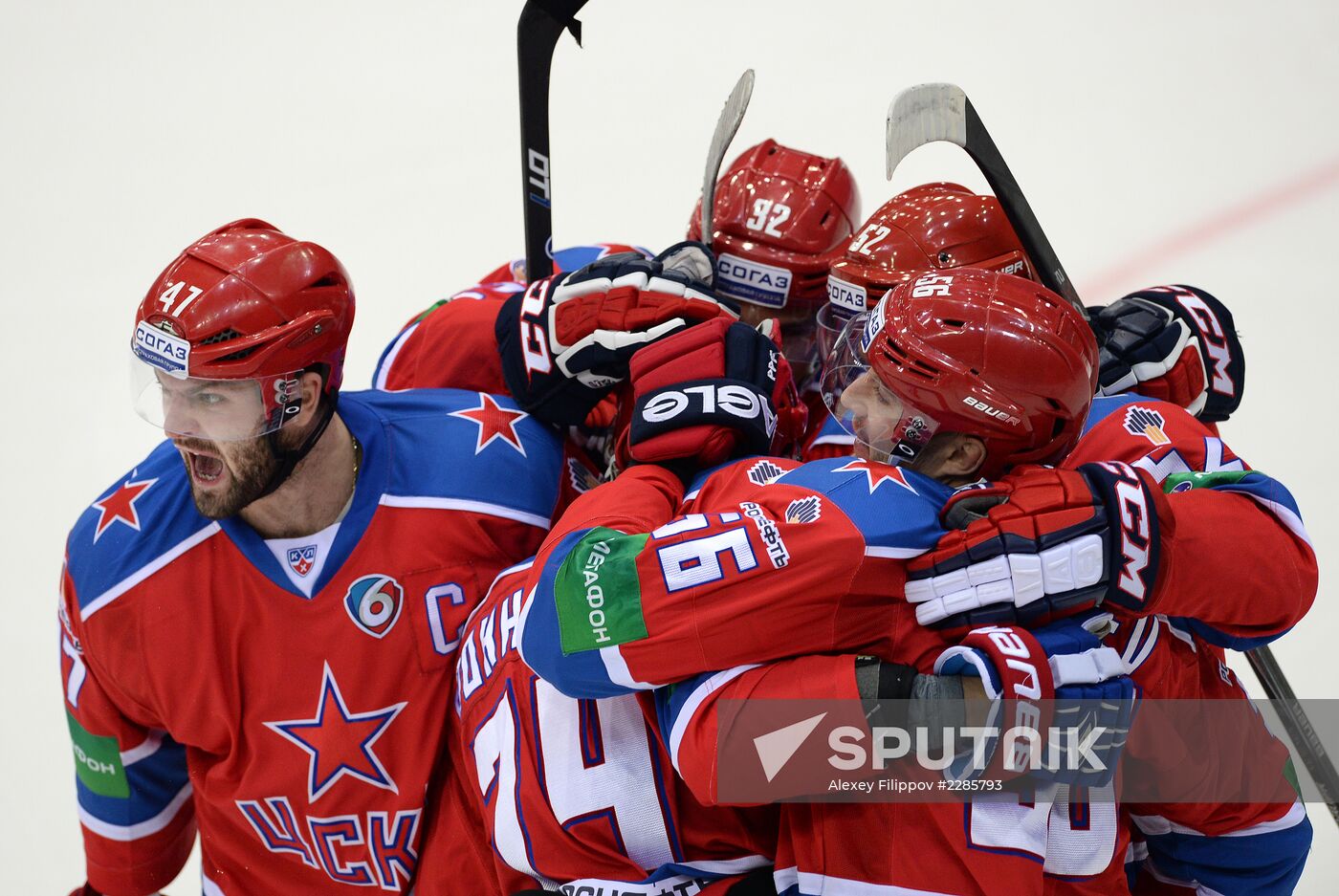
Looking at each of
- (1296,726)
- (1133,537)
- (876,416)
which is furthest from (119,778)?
(1296,726)

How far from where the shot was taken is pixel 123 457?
13.9 feet

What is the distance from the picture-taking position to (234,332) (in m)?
2.09

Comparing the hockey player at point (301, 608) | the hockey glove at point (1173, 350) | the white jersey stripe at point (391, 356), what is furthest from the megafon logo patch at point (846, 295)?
the white jersey stripe at point (391, 356)

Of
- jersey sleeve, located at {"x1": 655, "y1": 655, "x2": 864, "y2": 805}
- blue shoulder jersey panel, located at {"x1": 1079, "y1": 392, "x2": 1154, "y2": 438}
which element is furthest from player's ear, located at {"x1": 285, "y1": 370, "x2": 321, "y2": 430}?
blue shoulder jersey panel, located at {"x1": 1079, "y1": 392, "x2": 1154, "y2": 438}

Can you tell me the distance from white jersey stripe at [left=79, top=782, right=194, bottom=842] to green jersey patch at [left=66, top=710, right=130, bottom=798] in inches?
2.7

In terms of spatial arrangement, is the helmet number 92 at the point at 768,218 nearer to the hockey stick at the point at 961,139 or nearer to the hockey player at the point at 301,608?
the hockey stick at the point at 961,139

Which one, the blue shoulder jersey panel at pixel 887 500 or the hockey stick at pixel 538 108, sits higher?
the hockey stick at pixel 538 108

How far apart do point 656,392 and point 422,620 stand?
2.00ft

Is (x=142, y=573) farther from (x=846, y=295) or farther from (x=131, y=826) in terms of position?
(x=846, y=295)

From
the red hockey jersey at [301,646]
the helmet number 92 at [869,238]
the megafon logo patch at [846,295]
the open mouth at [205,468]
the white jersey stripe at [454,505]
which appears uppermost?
the helmet number 92 at [869,238]

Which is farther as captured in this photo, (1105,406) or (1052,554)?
(1105,406)

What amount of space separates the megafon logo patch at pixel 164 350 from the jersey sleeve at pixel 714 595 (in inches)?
26.9

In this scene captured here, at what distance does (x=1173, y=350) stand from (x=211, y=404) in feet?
5.35

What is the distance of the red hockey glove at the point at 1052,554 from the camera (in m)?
1.67
